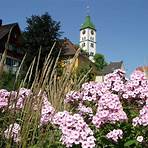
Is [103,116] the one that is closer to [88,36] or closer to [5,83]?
[5,83]

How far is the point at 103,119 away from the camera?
114 inches

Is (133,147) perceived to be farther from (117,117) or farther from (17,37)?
(17,37)

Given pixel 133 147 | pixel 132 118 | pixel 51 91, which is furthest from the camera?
pixel 51 91

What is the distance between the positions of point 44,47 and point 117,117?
96.9 feet

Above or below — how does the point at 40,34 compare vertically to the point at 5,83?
above

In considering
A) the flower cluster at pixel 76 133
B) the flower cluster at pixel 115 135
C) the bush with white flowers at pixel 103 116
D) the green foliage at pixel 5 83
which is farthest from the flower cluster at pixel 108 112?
the green foliage at pixel 5 83

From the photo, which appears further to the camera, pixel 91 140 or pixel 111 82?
pixel 111 82

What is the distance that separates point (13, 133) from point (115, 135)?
697 millimetres

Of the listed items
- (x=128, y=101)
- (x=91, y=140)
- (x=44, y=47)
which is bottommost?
(x=91, y=140)

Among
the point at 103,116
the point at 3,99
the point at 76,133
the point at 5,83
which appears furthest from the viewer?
the point at 5,83

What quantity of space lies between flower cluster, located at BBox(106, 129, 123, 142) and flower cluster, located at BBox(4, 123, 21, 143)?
593 millimetres

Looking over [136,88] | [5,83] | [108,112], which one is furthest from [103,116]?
[5,83]

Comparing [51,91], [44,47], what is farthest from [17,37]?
[51,91]

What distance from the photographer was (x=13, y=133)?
10.0ft
